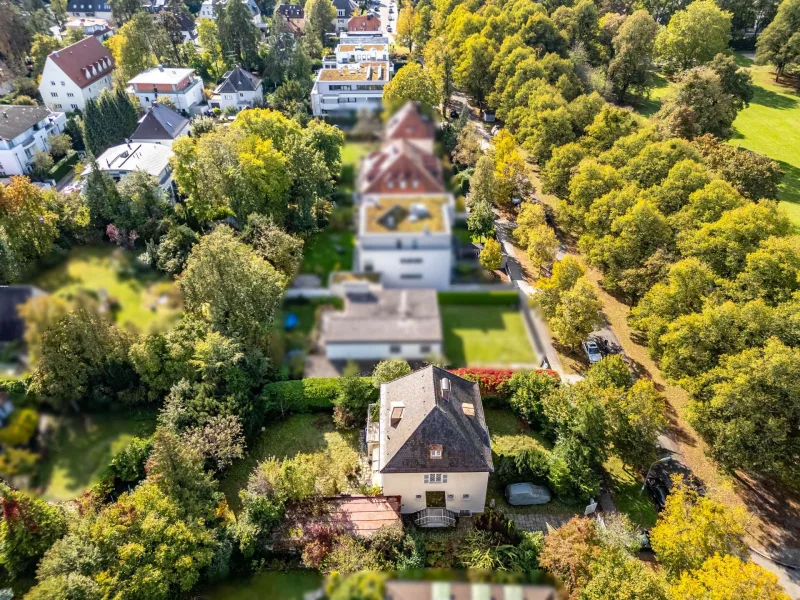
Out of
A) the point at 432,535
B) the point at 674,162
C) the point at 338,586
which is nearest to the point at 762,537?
the point at 432,535

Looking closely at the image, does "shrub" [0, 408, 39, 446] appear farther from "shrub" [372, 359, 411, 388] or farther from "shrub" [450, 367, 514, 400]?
Answer: "shrub" [450, 367, 514, 400]

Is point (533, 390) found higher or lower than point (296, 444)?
higher

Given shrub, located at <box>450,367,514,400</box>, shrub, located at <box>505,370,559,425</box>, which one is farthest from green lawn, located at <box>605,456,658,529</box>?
shrub, located at <box>450,367,514,400</box>

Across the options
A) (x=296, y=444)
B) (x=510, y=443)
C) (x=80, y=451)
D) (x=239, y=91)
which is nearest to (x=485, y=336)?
(x=510, y=443)

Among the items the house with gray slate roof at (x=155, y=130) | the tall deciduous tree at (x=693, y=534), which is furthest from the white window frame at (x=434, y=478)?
the house with gray slate roof at (x=155, y=130)

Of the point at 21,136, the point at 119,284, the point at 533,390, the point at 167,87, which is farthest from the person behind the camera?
the point at 167,87

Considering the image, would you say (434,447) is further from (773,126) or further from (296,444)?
(773,126)
